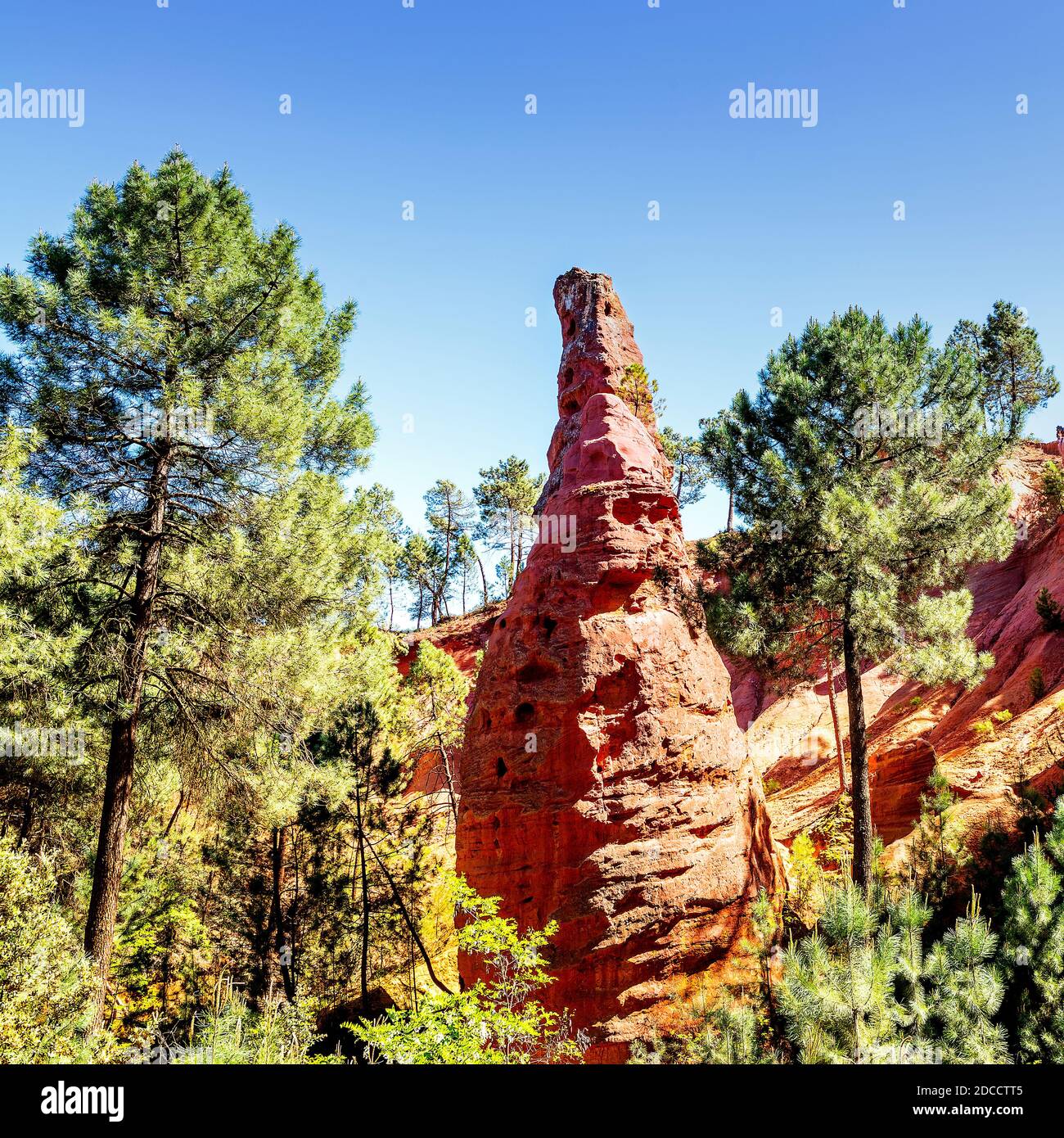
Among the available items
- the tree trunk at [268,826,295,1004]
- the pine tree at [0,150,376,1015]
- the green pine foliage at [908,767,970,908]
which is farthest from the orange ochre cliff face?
the tree trunk at [268,826,295,1004]

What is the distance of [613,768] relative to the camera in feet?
40.8

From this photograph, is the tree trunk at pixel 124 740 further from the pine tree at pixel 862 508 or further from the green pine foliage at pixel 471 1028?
the pine tree at pixel 862 508

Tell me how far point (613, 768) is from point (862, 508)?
24.1 ft

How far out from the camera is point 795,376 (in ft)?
54.2

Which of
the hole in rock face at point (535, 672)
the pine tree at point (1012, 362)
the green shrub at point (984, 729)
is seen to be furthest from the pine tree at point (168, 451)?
the pine tree at point (1012, 362)

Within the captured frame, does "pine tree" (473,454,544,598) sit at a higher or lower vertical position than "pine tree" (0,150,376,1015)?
higher

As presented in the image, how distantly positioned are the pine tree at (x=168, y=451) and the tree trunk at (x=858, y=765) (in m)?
10.9

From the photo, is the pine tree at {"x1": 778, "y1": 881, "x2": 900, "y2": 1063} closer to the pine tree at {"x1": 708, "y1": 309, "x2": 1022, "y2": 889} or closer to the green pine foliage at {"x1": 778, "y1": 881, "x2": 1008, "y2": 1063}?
the green pine foliage at {"x1": 778, "y1": 881, "x2": 1008, "y2": 1063}

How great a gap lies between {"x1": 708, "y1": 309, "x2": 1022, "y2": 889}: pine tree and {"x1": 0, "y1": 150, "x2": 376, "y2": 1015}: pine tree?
9861 mm

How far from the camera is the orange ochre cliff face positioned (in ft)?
38.2

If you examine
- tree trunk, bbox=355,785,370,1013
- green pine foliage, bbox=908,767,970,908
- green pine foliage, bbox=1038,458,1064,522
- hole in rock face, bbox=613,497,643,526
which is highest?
green pine foliage, bbox=1038,458,1064,522

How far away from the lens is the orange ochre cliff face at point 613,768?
1163cm
